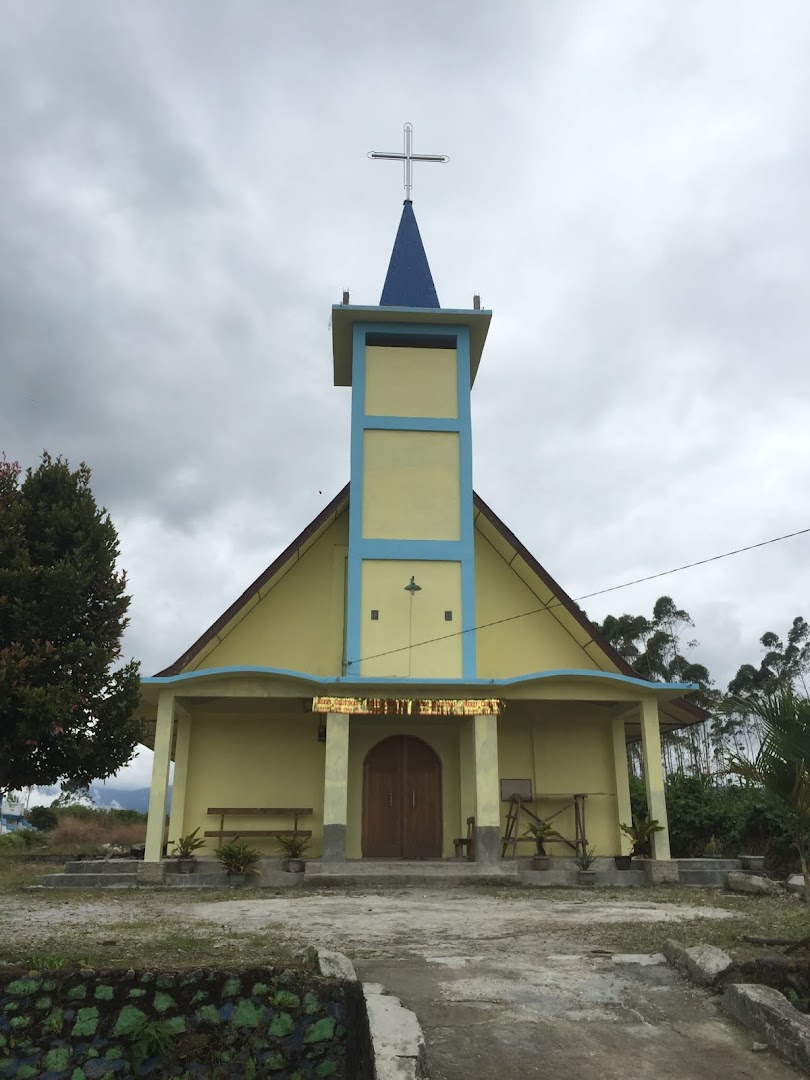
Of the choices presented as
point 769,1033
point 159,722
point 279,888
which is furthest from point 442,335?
point 769,1033

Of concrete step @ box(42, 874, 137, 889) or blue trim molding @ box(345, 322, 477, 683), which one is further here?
blue trim molding @ box(345, 322, 477, 683)

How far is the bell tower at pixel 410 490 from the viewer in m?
16.9

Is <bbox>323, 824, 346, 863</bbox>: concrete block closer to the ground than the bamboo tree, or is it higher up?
closer to the ground

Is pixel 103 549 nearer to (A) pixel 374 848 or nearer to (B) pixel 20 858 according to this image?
(A) pixel 374 848

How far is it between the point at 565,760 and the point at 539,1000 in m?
13.1

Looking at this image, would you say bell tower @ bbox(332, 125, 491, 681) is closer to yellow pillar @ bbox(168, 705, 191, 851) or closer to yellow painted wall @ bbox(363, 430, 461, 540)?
yellow painted wall @ bbox(363, 430, 461, 540)

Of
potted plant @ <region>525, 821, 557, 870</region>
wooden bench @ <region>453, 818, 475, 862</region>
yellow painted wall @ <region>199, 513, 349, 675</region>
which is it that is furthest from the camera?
yellow painted wall @ <region>199, 513, 349, 675</region>

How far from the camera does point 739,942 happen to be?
7.43m

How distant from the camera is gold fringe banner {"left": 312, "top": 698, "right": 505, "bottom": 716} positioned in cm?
1573

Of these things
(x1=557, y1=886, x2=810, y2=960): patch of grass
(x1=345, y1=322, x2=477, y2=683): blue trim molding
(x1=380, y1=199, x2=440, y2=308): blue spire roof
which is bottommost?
(x1=557, y1=886, x2=810, y2=960): patch of grass

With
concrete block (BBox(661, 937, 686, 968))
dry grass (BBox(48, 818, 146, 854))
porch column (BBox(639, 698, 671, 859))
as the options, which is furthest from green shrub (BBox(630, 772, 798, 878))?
dry grass (BBox(48, 818, 146, 854))

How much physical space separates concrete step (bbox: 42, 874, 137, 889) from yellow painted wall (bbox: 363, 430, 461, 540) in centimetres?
773

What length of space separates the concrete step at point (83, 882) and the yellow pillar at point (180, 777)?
2.94m

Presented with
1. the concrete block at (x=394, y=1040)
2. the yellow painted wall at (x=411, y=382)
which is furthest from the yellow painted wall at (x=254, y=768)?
the concrete block at (x=394, y=1040)
